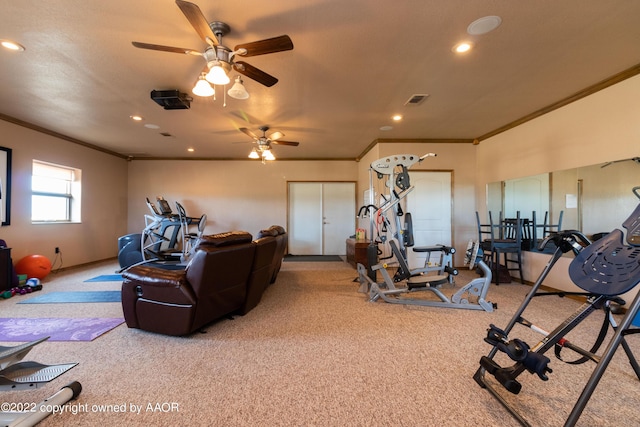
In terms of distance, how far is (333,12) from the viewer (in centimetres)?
201

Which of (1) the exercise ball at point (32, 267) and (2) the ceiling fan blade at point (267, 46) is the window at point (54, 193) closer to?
(1) the exercise ball at point (32, 267)

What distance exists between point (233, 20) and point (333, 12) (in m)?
0.78

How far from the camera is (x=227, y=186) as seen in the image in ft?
23.0

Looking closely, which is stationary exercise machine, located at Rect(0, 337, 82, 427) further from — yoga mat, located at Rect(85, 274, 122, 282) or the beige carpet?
yoga mat, located at Rect(85, 274, 122, 282)

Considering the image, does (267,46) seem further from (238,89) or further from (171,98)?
(171,98)

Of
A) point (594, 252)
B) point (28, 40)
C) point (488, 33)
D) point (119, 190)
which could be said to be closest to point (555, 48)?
point (488, 33)

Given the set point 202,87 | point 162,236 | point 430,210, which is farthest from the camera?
point 162,236

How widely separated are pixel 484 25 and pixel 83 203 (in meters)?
7.23

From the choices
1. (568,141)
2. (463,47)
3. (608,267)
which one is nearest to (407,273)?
(608,267)

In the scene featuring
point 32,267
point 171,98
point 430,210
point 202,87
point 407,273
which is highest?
point 171,98

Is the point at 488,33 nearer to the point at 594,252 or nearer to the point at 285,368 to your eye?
the point at 594,252

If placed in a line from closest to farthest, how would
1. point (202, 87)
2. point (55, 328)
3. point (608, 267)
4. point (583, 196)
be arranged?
point (608, 267), point (202, 87), point (55, 328), point (583, 196)

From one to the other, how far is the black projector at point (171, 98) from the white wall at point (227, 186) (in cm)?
Answer: 366

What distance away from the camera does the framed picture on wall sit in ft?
13.4
